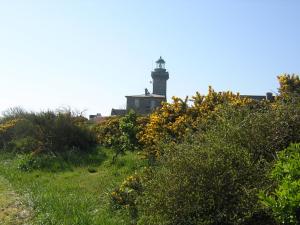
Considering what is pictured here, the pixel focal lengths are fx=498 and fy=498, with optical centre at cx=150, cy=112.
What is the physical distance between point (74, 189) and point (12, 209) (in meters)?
2.07

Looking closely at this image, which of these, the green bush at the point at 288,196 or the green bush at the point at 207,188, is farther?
the green bush at the point at 207,188

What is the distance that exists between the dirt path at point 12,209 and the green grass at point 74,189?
0.17 m

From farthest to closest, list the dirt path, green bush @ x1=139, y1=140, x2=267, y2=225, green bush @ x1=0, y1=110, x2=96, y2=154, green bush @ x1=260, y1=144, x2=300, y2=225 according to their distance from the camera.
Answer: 1. green bush @ x1=0, y1=110, x2=96, y2=154
2. the dirt path
3. green bush @ x1=139, y1=140, x2=267, y2=225
4. green bush @ x1=260, y1=144, x2=300, y2=225

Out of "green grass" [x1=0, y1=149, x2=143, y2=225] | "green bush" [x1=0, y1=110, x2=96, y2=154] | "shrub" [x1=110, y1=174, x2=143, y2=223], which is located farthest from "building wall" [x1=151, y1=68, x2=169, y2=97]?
"shrub" [x1=110, y1=174, x2=143, y2=223]

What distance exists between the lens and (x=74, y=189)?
41.7 ft

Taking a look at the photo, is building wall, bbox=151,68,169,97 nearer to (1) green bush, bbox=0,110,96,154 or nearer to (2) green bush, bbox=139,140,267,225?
(1) green bush, bbox=0,110,96,154

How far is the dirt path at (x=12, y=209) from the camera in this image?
10.1 m

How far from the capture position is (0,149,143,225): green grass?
9.67m

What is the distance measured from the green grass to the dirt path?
17 centimetres

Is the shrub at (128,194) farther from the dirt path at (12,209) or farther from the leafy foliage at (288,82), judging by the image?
the leafy foliage at (288,82)

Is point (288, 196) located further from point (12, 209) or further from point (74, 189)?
point (74, 189)

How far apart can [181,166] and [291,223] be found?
231cm

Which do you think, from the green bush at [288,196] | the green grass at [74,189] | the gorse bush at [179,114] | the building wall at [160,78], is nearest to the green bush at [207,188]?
the green bush at [288,196]

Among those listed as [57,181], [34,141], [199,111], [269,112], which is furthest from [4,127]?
[269,112]
